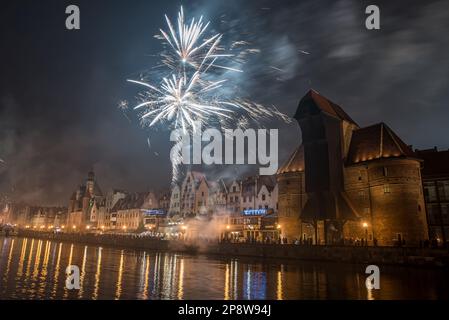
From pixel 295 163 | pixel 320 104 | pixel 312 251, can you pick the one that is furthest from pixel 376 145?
pixel 312 251

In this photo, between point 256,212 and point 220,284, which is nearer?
point 220,284

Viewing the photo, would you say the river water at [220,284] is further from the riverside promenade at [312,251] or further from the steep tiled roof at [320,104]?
the steep tiled roof at [320,104]

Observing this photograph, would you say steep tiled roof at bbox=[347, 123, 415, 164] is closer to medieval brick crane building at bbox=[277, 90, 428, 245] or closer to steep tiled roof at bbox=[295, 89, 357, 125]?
medieval brick crane building at bbox=[277, 90, 428, 245]

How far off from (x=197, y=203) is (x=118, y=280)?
58.9 metres

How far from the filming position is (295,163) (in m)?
59.8

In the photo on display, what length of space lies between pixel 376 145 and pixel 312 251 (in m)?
18.5

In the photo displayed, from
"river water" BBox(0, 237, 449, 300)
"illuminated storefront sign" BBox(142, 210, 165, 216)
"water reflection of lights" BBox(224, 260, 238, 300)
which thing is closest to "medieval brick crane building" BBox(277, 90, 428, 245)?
"river water" BBox(0, 237, 449, 300)

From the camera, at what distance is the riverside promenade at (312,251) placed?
Answer: 3756 cm

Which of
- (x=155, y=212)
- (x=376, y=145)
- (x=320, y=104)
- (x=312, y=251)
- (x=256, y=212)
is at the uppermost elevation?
(x=320, y=104)

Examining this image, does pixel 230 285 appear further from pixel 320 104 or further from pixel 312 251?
pixel 320 104

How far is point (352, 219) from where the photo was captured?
157 ft
